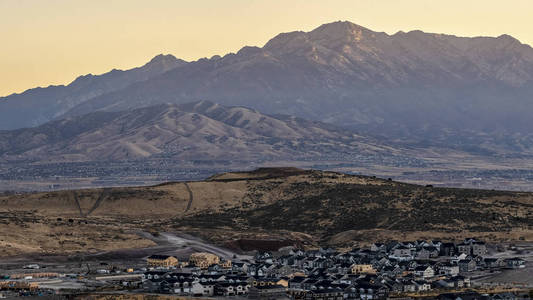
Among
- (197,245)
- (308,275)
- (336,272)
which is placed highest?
(308,275)

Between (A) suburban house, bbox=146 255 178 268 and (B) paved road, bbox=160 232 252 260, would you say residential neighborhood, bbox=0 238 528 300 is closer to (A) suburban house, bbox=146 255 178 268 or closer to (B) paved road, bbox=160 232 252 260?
(A) suburban house, bbox=146 255 178 268

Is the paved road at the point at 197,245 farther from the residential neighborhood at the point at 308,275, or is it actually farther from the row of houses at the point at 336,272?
the row of houses at the point at 336,272

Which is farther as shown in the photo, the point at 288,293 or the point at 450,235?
the point at 450,235

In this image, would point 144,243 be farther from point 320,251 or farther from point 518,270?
point 518,270

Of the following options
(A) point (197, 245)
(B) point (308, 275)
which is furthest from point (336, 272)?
(A) point (197, 245)

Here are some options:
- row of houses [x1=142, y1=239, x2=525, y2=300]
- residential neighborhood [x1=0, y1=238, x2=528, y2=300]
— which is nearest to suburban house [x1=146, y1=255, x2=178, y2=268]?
residential neighborhood [x1=0, y1=238, x2=528, y2=300]

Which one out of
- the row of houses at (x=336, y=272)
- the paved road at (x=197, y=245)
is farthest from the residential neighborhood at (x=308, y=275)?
the paved road at (x=197, y=245)

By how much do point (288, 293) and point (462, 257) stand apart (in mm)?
40438

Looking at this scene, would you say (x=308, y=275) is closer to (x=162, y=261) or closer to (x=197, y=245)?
(x=162, y=261)

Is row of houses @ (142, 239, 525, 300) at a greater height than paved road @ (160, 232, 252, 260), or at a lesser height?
greater

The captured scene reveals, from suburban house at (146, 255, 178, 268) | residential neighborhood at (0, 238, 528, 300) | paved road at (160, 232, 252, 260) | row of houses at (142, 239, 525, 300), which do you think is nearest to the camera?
residential neighborhood at (0, 238, 528, 300)

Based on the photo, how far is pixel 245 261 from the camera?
16525 cm

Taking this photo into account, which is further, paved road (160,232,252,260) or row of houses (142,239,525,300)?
paved road (160,232,252,260)

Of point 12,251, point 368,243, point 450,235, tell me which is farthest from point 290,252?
point 12,251
